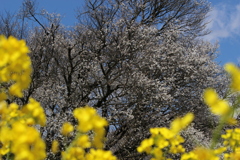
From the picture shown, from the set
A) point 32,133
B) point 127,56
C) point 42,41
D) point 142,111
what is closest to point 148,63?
point 127,56

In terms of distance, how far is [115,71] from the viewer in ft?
36.6

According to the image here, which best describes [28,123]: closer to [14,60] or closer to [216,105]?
[14,60]

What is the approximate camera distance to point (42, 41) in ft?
36.2

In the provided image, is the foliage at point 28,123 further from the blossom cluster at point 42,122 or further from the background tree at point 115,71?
the background tree at point 115,71

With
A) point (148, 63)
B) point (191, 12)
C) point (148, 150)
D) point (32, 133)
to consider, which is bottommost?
point (32, 133)

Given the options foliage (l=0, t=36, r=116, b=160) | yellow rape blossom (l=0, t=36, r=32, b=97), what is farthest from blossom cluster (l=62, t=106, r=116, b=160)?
yellow rape blossom (l=0, t=36, r=32, b=97)

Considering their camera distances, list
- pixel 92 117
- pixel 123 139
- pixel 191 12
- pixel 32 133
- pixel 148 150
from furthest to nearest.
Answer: pixel 191 12 < pixel 123 139 < pixel 148 150 < pixel 92 117 < pixel 32 133

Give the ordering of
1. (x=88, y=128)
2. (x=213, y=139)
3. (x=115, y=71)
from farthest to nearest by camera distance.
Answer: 1. (x=115, y=71)
2. (x=213, y=139)
3. (x=88, y=128)

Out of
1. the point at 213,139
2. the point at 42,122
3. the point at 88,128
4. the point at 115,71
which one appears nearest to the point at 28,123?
the point at 42,122

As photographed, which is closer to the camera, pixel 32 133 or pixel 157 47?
pixel 32 133

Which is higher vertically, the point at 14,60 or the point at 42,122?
the point at 14,60

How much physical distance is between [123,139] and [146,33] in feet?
13.4

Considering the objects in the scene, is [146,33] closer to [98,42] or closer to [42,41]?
[98,42]

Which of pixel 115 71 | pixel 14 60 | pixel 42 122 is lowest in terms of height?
pixel 42 122
